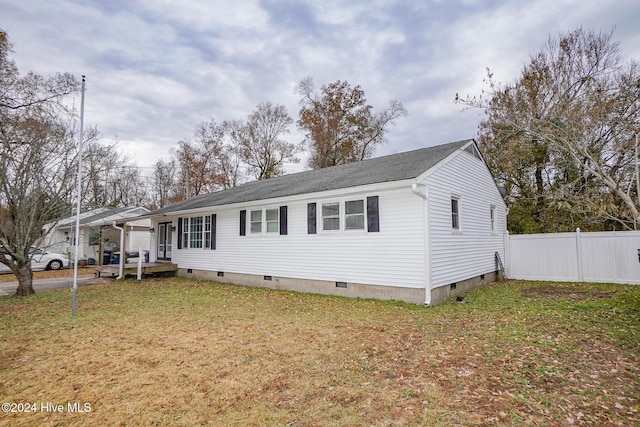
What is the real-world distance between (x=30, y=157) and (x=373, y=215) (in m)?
10.2

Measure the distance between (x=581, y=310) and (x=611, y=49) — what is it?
10.00 metres

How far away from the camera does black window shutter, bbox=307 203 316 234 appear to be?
10.3 metres

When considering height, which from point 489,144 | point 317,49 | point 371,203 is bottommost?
point 371,203

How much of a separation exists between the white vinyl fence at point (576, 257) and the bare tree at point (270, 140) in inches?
755

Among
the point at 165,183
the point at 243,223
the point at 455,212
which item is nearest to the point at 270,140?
the point at 165,183

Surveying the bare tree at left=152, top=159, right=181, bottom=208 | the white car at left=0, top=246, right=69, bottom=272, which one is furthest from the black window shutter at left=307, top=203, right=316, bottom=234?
the bare tree at left=152, top=159, right=181, bottom=208

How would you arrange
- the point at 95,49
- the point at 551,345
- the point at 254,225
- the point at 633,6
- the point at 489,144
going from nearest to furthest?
the point at 551,345
the point at 633,6
the point at 95,49
the point at 254,225
the point at 489,144

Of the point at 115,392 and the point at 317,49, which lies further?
the point at 317,49

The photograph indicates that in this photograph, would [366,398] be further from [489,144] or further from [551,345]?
→ [489,144]

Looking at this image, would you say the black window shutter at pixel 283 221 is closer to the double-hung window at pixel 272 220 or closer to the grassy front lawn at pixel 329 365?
the double-hung window at pixel 272 220

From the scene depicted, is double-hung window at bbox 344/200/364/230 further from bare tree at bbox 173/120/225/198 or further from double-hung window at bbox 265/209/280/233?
bare tree at bbox 173/120/225/198

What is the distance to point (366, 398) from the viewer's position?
138 inches

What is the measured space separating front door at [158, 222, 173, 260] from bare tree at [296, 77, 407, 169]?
1348 cm

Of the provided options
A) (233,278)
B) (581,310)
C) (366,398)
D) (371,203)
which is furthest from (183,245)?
(581,310)
